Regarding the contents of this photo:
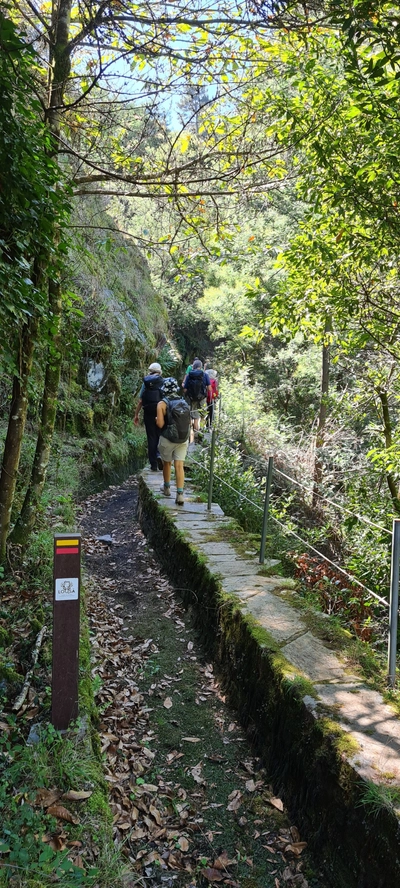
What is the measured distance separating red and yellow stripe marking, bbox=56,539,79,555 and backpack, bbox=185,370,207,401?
9293mm

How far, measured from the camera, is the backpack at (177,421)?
7.23 m

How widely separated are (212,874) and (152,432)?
7809 mm

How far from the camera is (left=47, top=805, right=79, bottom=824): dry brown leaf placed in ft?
8.49

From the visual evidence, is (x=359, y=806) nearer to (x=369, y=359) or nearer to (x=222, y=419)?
(x=369, y=359)

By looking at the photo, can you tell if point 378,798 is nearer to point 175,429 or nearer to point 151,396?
point 175,429

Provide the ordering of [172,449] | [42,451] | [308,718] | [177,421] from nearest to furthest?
[308,718], [42,451], [177,421], [172,449]

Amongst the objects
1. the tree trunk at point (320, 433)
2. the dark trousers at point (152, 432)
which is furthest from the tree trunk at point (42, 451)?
the tree trunk at point (320, 433)

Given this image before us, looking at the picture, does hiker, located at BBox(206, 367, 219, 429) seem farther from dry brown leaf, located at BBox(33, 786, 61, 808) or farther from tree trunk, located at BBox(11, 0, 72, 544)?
dry brown leaf, located at BBox(33, 786, 61, 808)

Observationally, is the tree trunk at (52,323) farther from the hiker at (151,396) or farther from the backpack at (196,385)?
the backpack at (196,385)

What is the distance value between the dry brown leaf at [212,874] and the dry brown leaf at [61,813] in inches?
33.1

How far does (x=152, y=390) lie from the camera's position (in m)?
9.72

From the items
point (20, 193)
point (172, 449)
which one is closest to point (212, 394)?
point (172, 449)

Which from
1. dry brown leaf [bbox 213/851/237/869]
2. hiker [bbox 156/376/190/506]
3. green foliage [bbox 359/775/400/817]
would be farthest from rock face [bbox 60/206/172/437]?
green foliage [bbox 359/775/400/817]

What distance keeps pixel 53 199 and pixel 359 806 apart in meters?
4.02
